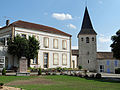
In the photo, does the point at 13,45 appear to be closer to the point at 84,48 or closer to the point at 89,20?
the point at 84,48

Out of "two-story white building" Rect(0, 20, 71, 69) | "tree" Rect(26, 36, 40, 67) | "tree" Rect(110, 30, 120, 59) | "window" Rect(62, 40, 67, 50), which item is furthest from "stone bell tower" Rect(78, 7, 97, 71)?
"tree" Rect(110, 30, 120, 59)

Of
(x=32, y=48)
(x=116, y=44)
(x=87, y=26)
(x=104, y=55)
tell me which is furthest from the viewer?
(x=87, y=26)

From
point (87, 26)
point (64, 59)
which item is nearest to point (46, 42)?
point (64, 59)

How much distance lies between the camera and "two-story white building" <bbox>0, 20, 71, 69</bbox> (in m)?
26.7

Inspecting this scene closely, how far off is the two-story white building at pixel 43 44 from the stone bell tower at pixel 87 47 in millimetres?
5399

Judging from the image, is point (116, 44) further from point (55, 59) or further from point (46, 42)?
point (55, 59)

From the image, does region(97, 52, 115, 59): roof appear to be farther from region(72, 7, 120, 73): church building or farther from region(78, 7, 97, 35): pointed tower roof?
region(78, 7, 97, 35): pointed tower roof

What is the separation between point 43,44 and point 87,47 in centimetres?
1272

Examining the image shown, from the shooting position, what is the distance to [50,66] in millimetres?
31422

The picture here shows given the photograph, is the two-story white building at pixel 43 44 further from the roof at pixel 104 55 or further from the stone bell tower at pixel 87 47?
the roof at pixel 104 55

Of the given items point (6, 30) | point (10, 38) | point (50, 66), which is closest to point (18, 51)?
point (10, 38)

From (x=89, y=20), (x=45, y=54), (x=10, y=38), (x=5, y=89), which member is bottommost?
(x=5, y=89)

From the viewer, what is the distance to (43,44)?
30891 millimetres

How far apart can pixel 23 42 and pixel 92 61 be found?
62.7 ft
